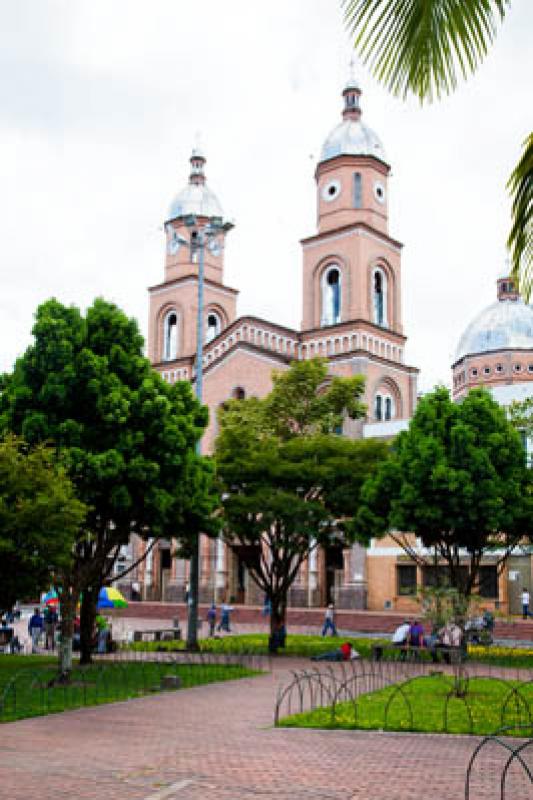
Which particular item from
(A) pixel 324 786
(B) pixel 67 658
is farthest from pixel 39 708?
(A) pixel 324 786

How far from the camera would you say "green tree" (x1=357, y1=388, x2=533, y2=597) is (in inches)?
852

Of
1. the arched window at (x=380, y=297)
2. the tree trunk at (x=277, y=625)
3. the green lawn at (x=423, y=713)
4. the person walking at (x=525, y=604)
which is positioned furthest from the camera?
the arched window at (x=380, y=297)

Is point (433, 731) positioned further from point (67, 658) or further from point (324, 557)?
point (324, 557)

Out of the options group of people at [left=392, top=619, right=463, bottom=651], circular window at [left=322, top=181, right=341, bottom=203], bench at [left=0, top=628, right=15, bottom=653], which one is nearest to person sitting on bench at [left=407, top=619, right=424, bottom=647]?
group of people at [left=392, top=619, right=463, bottom=651]

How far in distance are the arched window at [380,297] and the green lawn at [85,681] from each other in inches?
1061

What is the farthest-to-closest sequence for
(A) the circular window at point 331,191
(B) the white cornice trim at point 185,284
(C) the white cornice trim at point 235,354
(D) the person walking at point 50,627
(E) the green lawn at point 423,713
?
(B) the white cornice trim at point 185,284, (C) the white cornice trim at point 235,354, (A) the circular window at point 331,191, (D) the person walking at point 50,627, (E) the green lawn at point 423,713

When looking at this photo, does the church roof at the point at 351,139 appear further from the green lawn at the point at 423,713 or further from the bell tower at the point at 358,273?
the green lawn at the point at 423,713

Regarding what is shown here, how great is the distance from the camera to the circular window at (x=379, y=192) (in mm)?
44000

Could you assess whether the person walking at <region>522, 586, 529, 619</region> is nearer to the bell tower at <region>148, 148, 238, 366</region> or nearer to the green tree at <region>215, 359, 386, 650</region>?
the green tree at <region>215, 359, 386, 650</region>

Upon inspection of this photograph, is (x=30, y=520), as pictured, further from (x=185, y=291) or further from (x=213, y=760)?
(x=185, y=291)

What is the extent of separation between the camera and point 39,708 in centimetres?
1374

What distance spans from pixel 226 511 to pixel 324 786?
15672mm

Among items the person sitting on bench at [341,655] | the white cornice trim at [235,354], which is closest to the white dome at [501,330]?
the white cornice trim at [235,354]

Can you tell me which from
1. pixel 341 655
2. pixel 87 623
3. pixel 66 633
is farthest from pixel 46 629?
pixel 66 633
